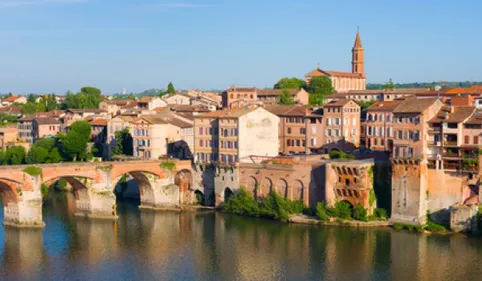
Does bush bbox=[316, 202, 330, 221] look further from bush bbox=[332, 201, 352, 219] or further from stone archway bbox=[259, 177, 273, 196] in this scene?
stone archway bbox=[259, 177, 273, 196]

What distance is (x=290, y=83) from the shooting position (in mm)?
104062

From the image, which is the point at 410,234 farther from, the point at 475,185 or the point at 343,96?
the point at 343,96

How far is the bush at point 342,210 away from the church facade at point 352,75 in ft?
172

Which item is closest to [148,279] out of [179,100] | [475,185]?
[475,185]

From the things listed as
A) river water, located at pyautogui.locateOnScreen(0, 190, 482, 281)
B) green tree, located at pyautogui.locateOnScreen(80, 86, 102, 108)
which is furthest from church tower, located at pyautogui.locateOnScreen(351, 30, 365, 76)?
river water, located at pyautogui.locateOnScreen(0, 190, 482, 281)

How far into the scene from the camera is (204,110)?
254ft

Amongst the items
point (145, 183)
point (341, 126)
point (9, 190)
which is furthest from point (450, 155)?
point (9, 190)

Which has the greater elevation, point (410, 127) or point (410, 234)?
point (410, 127)

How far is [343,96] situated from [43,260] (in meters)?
51.4

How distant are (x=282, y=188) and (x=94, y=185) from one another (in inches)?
587

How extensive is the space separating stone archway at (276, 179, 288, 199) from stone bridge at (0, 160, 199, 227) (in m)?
9.07

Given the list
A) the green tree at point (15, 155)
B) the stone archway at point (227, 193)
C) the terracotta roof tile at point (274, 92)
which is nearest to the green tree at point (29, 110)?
the green tree at point (15, 155)

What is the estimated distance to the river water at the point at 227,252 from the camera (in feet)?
127

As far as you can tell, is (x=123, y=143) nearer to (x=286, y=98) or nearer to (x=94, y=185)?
(x=94, y=185)
